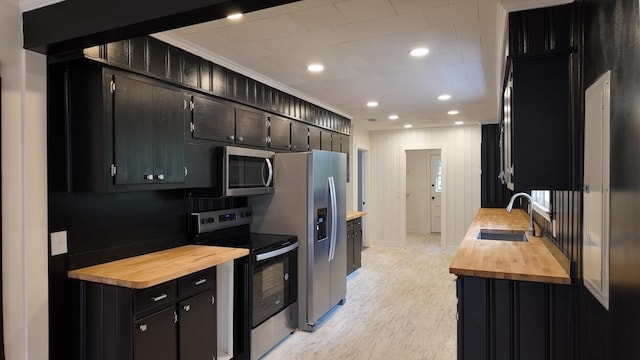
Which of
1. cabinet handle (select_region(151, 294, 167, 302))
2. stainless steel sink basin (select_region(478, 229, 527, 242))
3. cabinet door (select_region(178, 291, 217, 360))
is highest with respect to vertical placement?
stainless steel sink basin (select_region(478, 229, 527, 242))

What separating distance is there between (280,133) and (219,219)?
1.17 metres

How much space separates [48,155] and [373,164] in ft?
20.7

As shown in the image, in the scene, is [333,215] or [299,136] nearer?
[333,215]

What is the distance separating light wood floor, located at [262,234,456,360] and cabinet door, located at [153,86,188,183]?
172 centimetres

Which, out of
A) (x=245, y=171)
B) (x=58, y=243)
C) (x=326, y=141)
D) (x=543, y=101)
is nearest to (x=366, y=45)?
(x=543, y=101)

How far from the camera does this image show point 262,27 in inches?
97.3

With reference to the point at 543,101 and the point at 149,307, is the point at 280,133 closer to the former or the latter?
the point at 149,307

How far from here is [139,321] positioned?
7.00 feet

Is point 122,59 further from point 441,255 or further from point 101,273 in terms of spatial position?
point 441,255

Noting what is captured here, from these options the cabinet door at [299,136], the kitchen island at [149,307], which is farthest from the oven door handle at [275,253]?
the cabinet door at [299,136]

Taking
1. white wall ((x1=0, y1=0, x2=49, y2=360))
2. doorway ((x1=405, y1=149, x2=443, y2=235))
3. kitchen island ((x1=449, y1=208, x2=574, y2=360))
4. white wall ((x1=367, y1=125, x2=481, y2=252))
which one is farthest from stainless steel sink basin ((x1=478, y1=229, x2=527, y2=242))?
doorway ((x1=405, y1=149, x2=443, y2=235))

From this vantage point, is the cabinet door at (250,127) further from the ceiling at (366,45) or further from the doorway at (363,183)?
the doorway at (363,183)

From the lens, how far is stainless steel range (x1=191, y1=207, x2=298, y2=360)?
298 centimetres

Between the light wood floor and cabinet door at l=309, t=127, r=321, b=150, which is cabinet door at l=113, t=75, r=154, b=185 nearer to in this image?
the light wood floor
